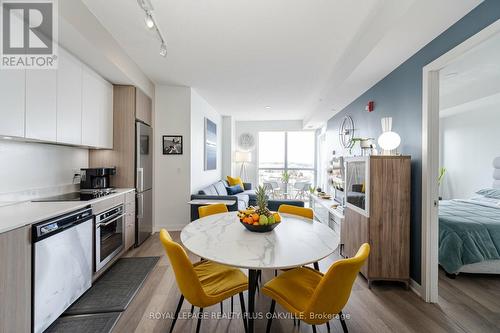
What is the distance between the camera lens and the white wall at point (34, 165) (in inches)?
74.4

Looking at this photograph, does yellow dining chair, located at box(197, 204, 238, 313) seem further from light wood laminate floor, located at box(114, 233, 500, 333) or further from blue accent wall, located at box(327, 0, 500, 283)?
blue accent wall, located at box(327, 0, 500, 283)

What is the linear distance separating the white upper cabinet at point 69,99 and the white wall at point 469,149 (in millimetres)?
6653

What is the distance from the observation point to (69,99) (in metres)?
2.23

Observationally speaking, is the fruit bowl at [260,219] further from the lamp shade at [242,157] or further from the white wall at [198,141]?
the lamp shade at [242,157]

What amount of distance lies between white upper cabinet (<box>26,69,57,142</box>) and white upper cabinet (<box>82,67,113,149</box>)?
461 millimetres

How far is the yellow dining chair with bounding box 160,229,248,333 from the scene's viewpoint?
122 cm

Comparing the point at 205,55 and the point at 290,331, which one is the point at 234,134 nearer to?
the point at 205,55

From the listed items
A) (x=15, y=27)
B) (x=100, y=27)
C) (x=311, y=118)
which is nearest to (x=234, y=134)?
(x=311, y=118)

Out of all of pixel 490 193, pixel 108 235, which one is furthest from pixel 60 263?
pixel 490 193

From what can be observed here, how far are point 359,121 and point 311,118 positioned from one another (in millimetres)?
2082

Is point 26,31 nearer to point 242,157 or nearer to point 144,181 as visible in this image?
point 144,181

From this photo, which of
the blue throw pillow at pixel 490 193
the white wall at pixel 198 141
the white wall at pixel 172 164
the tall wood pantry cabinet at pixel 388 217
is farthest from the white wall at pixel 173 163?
the blue throw pillow at pixel 490 193

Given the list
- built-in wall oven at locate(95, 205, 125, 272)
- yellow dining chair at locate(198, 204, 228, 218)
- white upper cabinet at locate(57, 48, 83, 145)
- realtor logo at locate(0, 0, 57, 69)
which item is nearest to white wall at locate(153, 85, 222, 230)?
built-in wall oven at locate(95, 205, 125, 272)

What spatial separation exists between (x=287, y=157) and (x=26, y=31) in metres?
6.57
